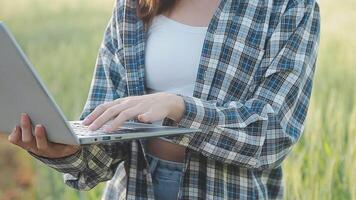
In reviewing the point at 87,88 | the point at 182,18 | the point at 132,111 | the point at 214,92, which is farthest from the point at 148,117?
the point at 87,88

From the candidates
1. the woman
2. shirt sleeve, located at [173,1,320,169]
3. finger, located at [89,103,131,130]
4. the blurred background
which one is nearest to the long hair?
the woman

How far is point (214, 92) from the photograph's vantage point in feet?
6.32

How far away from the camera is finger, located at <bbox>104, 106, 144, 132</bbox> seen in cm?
163

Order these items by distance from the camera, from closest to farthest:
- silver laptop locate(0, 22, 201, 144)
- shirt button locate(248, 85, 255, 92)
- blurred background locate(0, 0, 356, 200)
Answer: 1. silver laptop locate(0, 22, 201, 144)
2. shirt button locate(248, 85, 255, 92)
3. blurred background locate(0, 0, 356, 200)

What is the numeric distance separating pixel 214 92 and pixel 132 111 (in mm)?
325

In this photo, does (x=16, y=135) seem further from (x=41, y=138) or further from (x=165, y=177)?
(x=165, y=177)

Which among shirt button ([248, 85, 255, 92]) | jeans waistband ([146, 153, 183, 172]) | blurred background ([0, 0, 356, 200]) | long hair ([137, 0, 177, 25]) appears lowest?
blurred background ([0, 0, 356, 200])

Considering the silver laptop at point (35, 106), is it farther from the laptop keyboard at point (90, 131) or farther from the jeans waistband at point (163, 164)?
the jeans waistband at point (163, 164)

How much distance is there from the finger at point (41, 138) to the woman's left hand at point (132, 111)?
79 millimetres

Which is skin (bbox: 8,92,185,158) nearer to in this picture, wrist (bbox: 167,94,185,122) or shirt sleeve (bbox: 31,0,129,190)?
wrist (bbox: 167,94,185,122)

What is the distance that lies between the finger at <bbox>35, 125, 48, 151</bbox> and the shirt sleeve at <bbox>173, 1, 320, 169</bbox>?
238mm

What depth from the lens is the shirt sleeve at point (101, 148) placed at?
76.4 inches

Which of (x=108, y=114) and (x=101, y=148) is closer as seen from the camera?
(x=108, y=114)

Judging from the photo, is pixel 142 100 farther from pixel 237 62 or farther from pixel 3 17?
pixel 3 17
